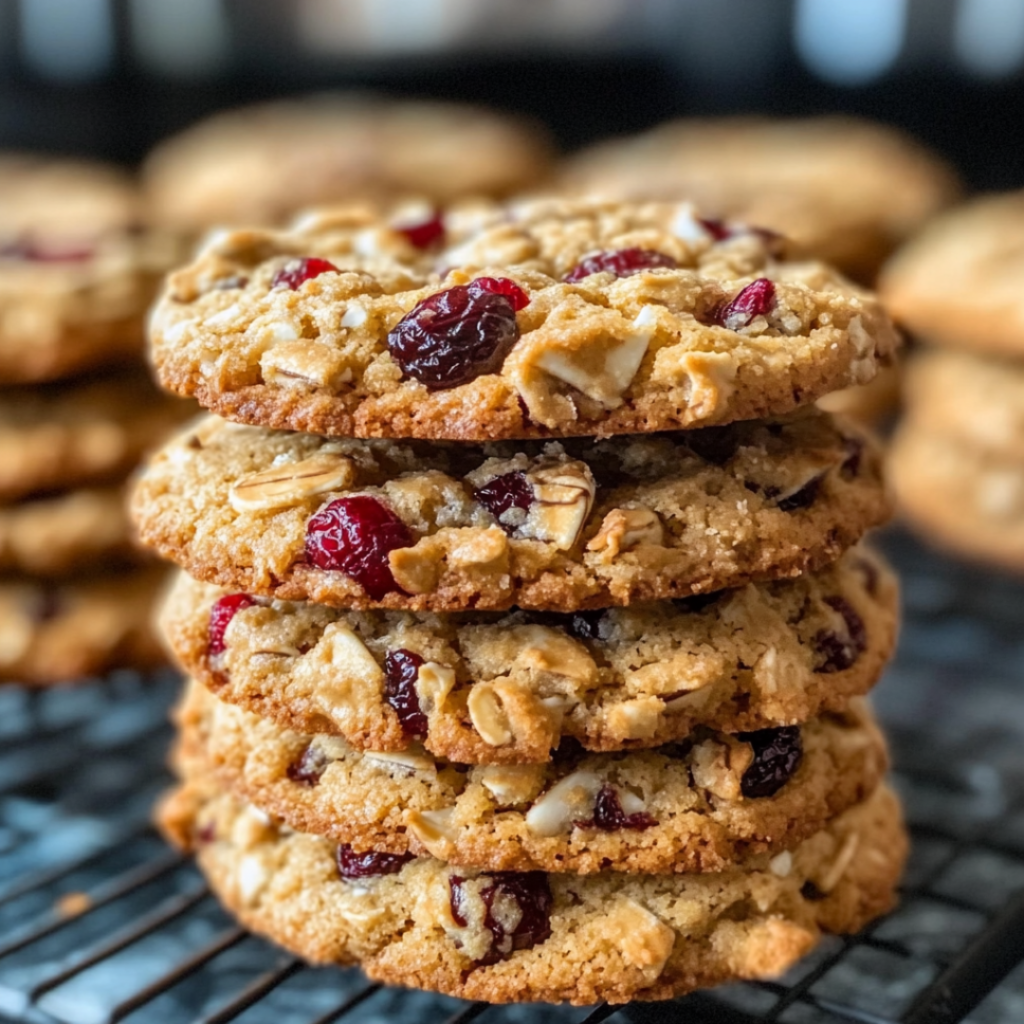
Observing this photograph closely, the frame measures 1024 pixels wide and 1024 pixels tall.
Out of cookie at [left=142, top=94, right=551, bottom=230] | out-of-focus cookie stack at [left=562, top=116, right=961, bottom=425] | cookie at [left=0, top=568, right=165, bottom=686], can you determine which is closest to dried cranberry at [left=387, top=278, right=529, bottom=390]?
cookie at [left=0, top=568, right=165, bottom=686]

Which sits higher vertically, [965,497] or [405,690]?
[405,690]

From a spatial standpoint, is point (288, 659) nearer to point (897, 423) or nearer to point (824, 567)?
point (824, 567)

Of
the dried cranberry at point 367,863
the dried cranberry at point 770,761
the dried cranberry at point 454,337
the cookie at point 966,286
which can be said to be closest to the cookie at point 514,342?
the dried cranberry at point 454,337

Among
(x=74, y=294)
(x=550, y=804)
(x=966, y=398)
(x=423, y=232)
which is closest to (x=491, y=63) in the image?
(x=966, y=398)

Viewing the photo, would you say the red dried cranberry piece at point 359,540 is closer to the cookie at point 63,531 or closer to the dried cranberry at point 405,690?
the dried cranberry at point 405,690

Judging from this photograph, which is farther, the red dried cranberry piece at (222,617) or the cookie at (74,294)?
the cookie at (74,294)

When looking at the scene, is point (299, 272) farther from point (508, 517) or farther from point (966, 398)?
point (966, 398)
